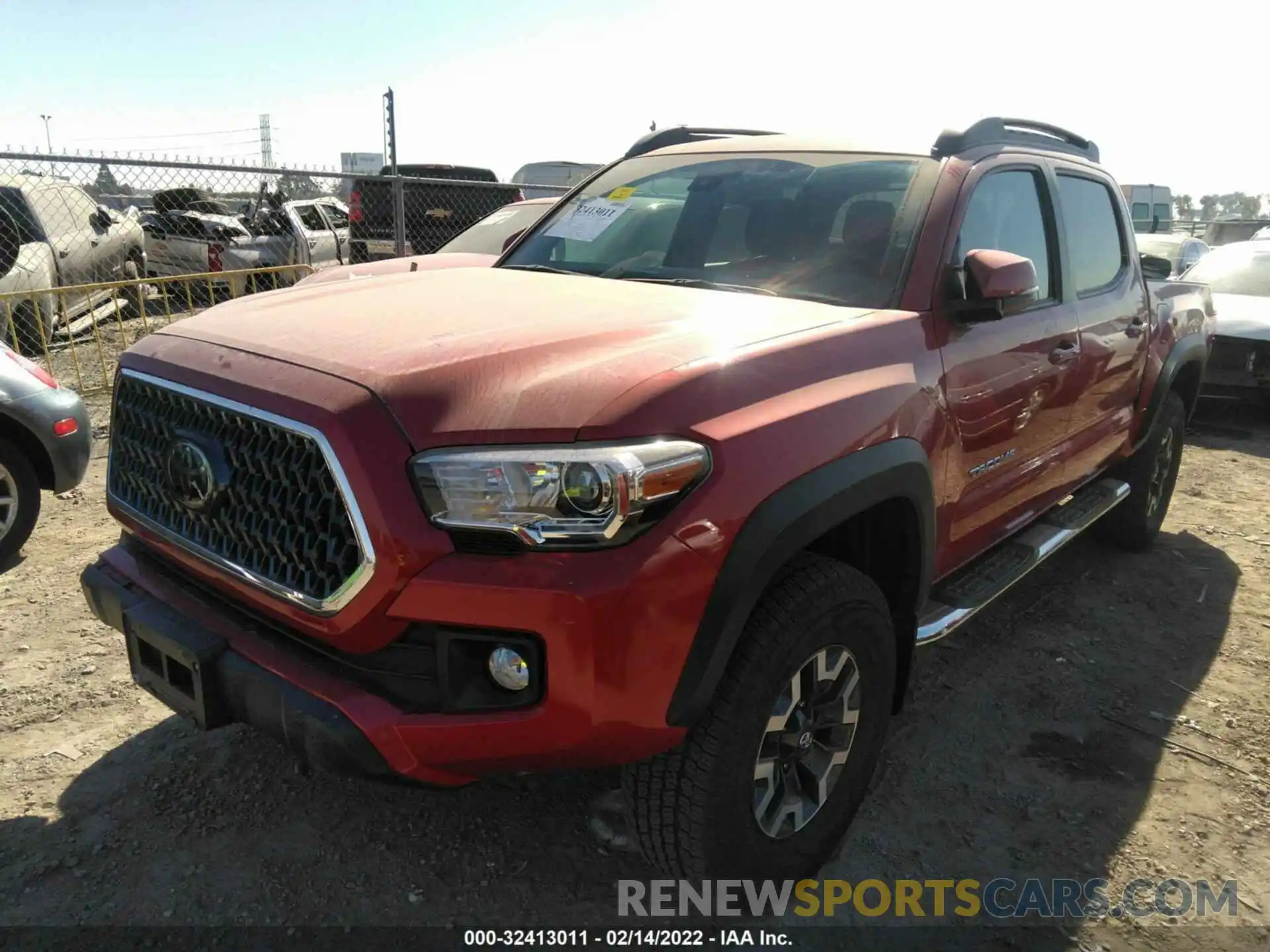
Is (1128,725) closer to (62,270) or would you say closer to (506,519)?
(506,519)

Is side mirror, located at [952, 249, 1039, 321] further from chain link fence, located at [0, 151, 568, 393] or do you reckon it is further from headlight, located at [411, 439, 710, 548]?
chain link fence, located at [0, 151, 568, 393]

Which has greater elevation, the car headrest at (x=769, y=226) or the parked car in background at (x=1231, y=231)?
the car headrest at (x=769, y=226)

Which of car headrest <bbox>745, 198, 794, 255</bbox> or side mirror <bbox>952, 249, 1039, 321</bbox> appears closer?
side mirror <bbox>952, 249, 1039, 321</bbox>

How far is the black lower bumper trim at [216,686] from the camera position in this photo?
75.7 inches

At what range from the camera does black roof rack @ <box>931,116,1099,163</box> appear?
3.06 metres

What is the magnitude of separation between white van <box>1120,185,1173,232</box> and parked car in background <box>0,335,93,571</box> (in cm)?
2334

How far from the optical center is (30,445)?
4.38 meters

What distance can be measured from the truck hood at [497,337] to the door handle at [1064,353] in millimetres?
1130

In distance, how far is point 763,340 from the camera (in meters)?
2.25

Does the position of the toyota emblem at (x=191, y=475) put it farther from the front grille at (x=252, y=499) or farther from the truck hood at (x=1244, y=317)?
the truck hood at (x=1244, y=317)

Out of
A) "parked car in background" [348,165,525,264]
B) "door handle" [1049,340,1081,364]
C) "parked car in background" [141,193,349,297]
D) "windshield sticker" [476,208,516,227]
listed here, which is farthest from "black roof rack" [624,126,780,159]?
"parked car in background" [141,193,349,297]

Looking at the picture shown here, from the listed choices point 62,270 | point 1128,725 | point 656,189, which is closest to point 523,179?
point 62,270

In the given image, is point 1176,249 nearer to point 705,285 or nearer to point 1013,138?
point 1013,138

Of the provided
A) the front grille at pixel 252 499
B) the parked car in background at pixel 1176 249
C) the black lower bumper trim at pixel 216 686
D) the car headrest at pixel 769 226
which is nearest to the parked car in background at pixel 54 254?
the front grille at pixel 252 499
